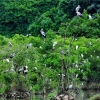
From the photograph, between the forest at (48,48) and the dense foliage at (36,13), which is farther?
the dense foliage at (36,13)

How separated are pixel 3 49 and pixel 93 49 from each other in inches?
340

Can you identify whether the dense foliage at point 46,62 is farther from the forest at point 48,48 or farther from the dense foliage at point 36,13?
the dense foliage at point 36,13

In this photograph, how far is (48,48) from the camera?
3541 cm

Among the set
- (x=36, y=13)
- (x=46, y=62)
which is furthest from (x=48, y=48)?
(x=36, y=13)

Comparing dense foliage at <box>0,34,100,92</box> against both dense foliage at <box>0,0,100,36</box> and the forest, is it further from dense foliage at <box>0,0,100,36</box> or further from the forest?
dense foliage at <box>0,0,100,36</box>

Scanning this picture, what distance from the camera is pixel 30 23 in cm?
7288

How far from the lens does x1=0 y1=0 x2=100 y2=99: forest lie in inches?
1403

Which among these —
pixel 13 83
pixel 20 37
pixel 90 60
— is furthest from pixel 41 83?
pixel 20 37

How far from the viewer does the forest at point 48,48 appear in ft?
117

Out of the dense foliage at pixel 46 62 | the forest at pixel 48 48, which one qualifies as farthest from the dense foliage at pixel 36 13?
the dense foliage at pixel 46 62

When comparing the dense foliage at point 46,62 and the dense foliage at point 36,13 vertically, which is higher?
the dense foliage at point 36,13

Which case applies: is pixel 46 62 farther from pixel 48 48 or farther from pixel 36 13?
pixel 36 13

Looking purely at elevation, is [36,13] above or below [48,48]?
above

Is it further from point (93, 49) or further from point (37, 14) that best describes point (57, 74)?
point (37, 14)
